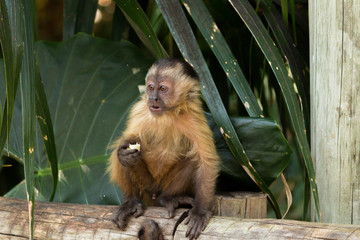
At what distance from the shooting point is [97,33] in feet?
21.9

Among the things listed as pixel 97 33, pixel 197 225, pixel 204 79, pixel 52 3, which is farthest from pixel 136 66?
pixel 52 3

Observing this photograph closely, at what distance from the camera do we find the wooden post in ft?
8.48

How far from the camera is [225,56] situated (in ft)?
9.18

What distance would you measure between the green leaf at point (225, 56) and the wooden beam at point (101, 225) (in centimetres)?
69

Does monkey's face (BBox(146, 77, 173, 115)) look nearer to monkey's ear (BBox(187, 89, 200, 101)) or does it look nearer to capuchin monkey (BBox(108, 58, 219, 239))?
capuchin monkey (BBox(108, 58, 219, 239))

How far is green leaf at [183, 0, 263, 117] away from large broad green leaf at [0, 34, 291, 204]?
47cm

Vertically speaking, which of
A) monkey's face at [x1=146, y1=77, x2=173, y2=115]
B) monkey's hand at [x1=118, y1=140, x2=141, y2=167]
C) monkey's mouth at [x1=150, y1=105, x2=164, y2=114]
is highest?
monkey's face at [x1=146, y1=77, x2=173, y2=115]

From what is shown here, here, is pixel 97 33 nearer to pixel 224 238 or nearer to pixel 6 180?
pixel 6 180

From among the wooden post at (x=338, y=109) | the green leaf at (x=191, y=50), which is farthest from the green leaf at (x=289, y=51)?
the green leaf at (x=191, y=50)

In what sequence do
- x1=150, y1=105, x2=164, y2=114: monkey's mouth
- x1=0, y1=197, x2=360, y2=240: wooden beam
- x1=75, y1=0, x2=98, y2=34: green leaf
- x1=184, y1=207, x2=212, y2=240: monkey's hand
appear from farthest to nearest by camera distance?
x1=75, y1=0, x2=98, y2=34: green leaf < x1=150, y1=105, x2=164, y2=114: monkey's mouth < x1=184, y1=207, x2=212, y2=240: monkey's hand < x1=0, y1=197, x2=360, y2=240: wooden beam

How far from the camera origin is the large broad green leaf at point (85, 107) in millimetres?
3490

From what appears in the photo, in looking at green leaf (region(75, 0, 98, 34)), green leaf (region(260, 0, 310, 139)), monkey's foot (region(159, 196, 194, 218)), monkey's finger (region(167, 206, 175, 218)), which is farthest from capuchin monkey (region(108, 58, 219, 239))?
green leaf (region(75, 0, 98, 34))

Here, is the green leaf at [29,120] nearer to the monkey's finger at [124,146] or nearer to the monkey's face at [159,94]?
the monkey's finger at [124,146]

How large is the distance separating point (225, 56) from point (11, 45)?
1.16 m
